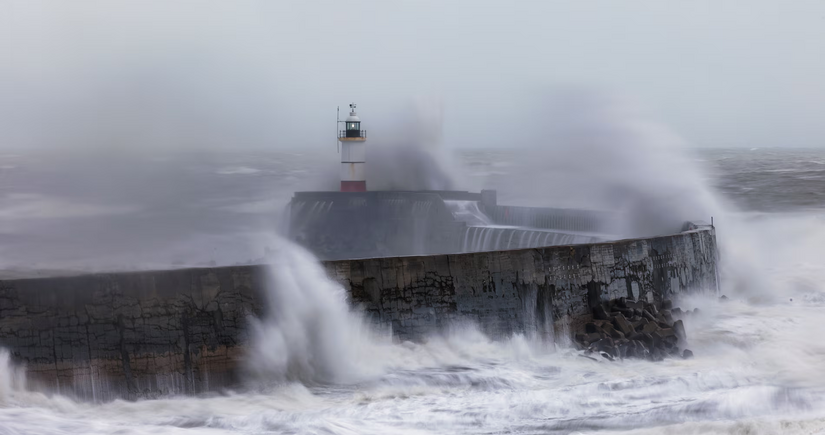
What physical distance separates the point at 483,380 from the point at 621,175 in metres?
8.91

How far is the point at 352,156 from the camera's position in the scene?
1709 cm

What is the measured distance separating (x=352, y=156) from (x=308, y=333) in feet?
35.3

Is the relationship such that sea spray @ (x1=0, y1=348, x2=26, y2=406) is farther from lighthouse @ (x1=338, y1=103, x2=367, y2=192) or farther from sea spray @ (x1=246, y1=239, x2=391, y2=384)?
lighthouse @ (x1=338, y1=103, x2=367, y2=192)

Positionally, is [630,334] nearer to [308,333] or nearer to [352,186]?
[308,333]

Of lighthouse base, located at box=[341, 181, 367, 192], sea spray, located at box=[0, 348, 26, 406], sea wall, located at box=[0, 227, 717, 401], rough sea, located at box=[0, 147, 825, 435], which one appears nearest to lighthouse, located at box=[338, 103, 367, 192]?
lighthouse base, located at box=[341, 181, 367, 192]

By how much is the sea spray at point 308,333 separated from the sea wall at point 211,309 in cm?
11

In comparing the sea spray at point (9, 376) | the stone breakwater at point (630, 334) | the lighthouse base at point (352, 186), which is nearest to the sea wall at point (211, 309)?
the sea spray at point (9, 376)

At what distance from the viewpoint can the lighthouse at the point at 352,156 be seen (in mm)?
17062

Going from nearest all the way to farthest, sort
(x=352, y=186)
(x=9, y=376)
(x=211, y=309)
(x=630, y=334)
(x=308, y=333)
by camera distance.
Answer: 1. (x=9, y=376)
2. (x=211, y=309)
3. (x=308, y=333)
4. (x=630, y=334)
5. (x=352, y=186)

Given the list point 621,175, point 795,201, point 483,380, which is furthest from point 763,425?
point 795,201

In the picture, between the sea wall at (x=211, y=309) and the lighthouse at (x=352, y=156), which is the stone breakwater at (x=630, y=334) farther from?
the lighthouse at (x=352, y=156)

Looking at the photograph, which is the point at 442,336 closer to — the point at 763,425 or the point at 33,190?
the point at 763,425

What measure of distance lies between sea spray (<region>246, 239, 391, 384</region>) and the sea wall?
111 millimetres

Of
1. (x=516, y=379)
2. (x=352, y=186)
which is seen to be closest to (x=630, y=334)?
(x=516, y=379)
